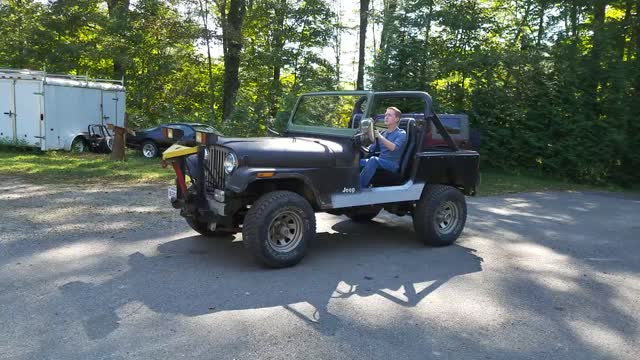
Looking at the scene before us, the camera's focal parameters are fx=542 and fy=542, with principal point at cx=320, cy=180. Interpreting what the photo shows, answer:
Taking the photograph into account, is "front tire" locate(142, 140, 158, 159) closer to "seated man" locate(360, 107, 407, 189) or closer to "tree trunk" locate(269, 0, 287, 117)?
"tree trunk" locate(269, 0, 287, 117)

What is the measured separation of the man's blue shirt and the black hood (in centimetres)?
76

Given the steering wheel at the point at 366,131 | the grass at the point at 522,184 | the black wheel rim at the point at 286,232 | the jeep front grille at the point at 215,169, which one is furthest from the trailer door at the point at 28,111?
the steering wheel at the point at 366,131

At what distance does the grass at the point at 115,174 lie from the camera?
11939 millimetres

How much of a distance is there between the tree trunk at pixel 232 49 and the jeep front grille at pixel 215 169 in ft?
56.3

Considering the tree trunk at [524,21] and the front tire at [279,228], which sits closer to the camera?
the front tire at [279,228]

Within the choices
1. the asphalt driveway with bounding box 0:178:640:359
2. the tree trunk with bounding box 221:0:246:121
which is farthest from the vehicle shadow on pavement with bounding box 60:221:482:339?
the tree trunk with bounding box 221:0:246:121

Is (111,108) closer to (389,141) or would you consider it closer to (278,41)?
(278,41)

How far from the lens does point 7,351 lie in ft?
11.3

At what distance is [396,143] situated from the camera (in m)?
6.46

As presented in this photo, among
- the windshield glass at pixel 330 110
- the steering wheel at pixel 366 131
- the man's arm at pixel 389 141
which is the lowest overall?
the man's arm at pixel 389 141

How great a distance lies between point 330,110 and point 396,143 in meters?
1.21

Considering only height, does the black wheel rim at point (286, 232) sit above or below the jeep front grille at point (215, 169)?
below

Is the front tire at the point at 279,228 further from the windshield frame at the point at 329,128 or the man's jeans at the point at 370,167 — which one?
the windshield frame at the point at 329,128

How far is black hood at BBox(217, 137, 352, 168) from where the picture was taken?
5.23 m
